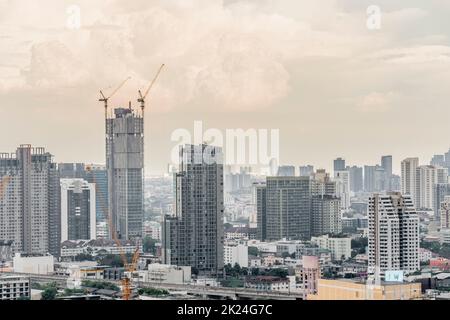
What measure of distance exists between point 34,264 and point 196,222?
1.62 m

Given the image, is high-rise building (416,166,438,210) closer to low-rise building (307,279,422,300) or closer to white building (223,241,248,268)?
white building (223,241,248,268)

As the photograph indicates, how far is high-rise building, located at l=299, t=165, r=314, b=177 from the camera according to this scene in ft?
21.0

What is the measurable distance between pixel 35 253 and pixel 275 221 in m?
2.09

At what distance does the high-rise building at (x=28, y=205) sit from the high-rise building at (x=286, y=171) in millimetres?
2001

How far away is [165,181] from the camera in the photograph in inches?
283

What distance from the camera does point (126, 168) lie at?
7086 mm

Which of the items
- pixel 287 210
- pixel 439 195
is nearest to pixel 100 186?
pixel 287 210

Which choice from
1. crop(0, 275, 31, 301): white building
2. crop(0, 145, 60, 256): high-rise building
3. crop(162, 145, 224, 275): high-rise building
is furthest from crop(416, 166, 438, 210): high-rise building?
crop(0, 275, 31, 301): white building

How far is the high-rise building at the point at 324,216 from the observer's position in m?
7.73

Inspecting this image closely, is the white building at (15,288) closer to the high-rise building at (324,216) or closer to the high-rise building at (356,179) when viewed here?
the high-rise building at (356,179)

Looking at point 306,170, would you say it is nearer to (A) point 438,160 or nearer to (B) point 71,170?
(A) point 438,160

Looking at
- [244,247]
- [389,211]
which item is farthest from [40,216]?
[389,211]

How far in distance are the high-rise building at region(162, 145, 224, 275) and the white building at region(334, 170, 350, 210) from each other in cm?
97
